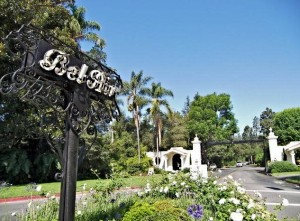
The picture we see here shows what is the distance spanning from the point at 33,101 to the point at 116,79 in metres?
1.49

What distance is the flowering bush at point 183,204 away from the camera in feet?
14.0

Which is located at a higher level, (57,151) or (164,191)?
(57,151)

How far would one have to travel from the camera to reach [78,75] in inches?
133

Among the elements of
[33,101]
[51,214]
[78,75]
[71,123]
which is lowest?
[51,214]

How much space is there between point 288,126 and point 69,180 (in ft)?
189

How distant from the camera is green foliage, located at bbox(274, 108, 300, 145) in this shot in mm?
52850

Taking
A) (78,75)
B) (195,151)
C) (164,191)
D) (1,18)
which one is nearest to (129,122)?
(195,151)

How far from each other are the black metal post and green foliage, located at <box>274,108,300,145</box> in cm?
5567

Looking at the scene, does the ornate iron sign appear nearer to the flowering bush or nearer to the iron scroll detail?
the iron scroll detail

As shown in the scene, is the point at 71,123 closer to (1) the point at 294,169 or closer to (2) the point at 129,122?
(1) the point at 294,169

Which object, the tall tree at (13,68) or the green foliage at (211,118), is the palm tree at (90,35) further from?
the green foliage at (211,118)

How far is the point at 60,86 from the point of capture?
332 centimetres

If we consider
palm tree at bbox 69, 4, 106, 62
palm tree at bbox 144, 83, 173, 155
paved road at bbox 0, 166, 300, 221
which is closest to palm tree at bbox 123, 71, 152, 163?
palm tree at bbox 144, 83, 173, 155

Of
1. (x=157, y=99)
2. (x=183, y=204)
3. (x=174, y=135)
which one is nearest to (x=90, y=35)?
(x=157, y=99)
